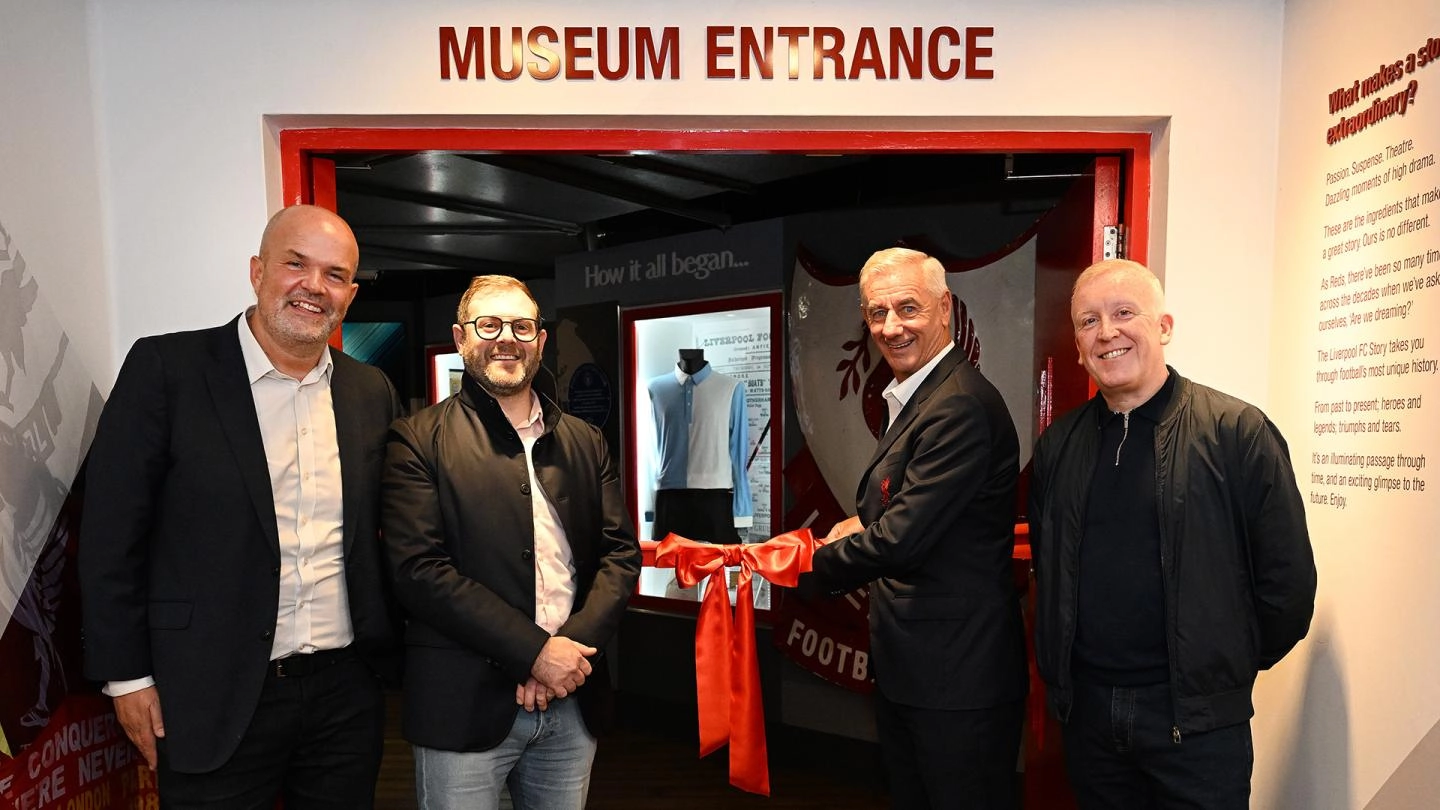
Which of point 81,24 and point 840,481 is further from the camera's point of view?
point 840,481

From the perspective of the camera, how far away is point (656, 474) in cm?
524

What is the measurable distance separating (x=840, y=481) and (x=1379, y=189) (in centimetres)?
279

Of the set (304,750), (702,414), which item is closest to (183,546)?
(304,750)

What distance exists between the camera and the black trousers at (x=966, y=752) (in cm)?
215

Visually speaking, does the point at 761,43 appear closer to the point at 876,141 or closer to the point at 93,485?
the point at 876,141

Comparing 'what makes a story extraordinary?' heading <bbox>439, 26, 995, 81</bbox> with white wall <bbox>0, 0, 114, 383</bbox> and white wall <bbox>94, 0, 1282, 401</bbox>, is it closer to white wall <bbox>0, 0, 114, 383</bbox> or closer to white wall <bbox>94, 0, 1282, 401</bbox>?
white wall <bbox>94, 0, 1282, 401</bbox>

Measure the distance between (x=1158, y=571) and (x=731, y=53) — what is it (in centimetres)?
174

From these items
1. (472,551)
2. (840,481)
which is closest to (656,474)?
(840,481)

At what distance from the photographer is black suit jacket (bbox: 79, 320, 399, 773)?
1.83m

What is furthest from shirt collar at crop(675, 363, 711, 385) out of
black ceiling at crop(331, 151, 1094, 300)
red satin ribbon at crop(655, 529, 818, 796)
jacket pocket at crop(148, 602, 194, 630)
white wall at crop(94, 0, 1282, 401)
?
jacket pocket at crop(148, 602, 194, 630)

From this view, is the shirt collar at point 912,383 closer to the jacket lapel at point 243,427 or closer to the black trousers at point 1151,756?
the black trousers at point 1151,756

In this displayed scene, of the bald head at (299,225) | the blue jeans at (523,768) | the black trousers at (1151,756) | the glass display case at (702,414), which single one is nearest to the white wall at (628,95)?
the bald head at (299,225)

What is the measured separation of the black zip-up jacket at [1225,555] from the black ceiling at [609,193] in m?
1.86

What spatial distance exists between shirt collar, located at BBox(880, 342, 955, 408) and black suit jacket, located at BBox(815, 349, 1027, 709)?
4cm
